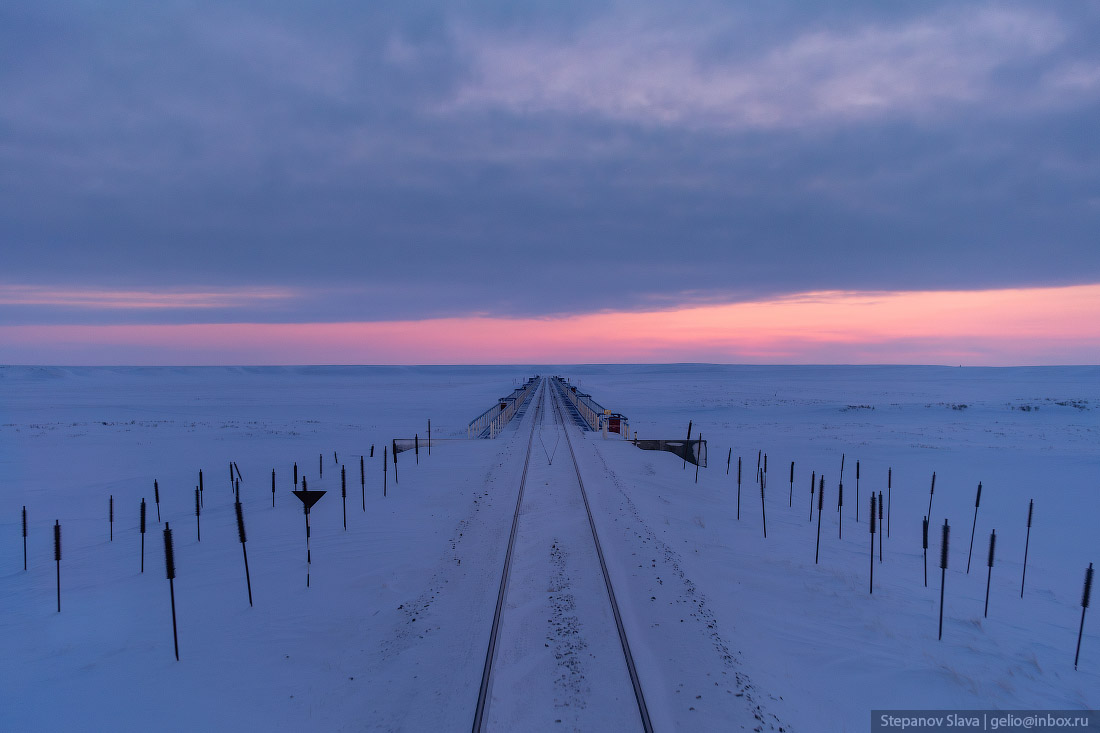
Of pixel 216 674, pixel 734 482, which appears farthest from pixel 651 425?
pixel 216 674

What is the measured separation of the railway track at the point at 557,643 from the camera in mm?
6875

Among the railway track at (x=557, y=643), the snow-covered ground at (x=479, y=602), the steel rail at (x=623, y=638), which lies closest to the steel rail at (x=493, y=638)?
the railway track at (x=557, y=643)

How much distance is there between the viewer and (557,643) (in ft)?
27.9

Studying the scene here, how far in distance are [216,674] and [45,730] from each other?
1809 millimetres

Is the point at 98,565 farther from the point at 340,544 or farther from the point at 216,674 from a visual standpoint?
the point at 216,674

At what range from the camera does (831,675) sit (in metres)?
8.12

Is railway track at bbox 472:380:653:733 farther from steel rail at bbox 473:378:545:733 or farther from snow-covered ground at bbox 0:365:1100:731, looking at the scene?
snow-covered ground at bbox 0:365:1100:731

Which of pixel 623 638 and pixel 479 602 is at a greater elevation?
pixel 623 638

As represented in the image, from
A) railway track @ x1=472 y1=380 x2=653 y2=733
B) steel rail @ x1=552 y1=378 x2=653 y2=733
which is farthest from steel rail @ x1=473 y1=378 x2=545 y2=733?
steel rail @ x1=552 y1=378 x2=653 y2=733

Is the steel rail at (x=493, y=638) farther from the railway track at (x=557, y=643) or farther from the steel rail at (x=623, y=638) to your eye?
the steel rail at (x=623, y=638)

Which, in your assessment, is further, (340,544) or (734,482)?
(734,482)

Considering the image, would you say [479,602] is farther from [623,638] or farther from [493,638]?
[623,638]

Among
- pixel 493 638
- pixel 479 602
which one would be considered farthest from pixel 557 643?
pixel 479 602

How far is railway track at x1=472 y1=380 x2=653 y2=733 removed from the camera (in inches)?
271
